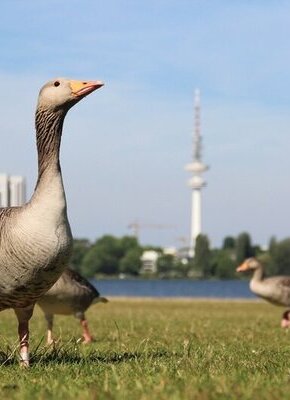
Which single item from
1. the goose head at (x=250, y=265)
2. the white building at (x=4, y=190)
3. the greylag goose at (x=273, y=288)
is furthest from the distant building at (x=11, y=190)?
the goose head at (x=250, y=265)

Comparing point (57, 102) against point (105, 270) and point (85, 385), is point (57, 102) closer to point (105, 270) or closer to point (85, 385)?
point (85, 385)

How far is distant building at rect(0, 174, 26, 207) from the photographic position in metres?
11.1

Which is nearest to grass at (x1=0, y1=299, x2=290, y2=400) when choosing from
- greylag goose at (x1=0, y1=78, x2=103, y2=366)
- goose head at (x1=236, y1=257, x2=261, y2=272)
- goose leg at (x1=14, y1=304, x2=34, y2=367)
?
goose leg at (x1=14, y1=304, x2=34, y2=367)

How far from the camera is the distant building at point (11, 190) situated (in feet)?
36.4

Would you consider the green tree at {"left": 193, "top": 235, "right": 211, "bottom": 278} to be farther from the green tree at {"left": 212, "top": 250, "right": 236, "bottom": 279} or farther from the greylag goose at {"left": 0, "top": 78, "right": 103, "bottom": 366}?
the greylag goose at {"left": 0, "top": 78, "right": 103, "bottom": 366}

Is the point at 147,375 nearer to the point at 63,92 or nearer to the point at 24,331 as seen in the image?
the point at 24,331

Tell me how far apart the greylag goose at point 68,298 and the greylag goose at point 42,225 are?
5499 mm

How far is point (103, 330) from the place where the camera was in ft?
56.7

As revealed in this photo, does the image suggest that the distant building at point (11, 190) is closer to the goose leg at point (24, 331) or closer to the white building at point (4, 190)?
the white building at point (4, 190)

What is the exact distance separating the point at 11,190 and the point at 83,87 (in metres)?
3.31

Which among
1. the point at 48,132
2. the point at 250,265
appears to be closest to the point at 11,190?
the point at 48,132

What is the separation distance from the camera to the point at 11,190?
11.2 metres

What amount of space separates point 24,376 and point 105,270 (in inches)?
7556

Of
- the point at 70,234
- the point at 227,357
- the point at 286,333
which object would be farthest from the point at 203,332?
the point at 70,234
